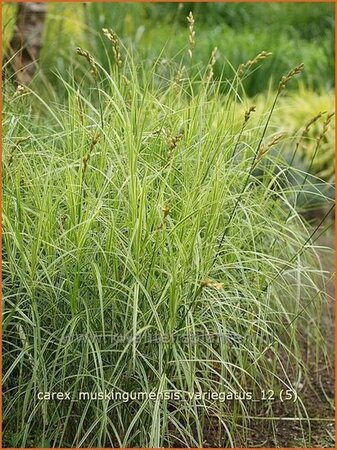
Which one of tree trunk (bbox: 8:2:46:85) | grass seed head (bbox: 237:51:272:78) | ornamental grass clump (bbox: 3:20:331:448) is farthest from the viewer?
tree trunk (bbox: 8:2:46:85)

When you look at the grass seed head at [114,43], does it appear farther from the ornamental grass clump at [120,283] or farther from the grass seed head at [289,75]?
the grass seed head at [289,75]

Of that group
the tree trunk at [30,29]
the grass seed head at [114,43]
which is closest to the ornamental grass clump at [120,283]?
the grass seed head at [114,43]

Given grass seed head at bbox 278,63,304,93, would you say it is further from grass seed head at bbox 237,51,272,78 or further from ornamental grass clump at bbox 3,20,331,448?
grass seed head at bbox 237,51,272,78

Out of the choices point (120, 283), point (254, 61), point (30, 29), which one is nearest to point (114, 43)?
point (254, 61)

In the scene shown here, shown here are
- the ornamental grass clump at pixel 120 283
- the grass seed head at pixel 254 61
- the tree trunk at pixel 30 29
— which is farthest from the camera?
the tree trunk at pixel 30 29

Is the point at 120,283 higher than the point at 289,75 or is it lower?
lower

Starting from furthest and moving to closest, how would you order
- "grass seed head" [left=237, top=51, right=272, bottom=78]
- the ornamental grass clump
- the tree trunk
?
the tree trunk < "grass seed head" [left=237, top=51, right=272, bottom=78] < the ornamental grass clump

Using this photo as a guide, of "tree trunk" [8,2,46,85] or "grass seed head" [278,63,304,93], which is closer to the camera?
"grass seed head" [278,63,304,93]

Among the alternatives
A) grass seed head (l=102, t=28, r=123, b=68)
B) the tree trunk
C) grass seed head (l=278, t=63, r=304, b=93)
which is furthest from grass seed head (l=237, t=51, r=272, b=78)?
the tree trunk

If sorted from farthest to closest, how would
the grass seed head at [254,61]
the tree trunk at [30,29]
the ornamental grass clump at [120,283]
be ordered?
1. the tree trunk at [30,29]
2. the grass seed head at [254,61]
3. the ornamental grass clump at [120,283]

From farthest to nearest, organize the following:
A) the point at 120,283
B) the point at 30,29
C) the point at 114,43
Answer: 1. the point at 30,29
2. the point at 114,43
3. the point at 120,283

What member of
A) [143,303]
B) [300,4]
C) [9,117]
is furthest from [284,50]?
[143,303]

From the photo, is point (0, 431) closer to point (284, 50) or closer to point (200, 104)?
point (200, 104)

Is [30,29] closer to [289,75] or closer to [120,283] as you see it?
[289,75]
